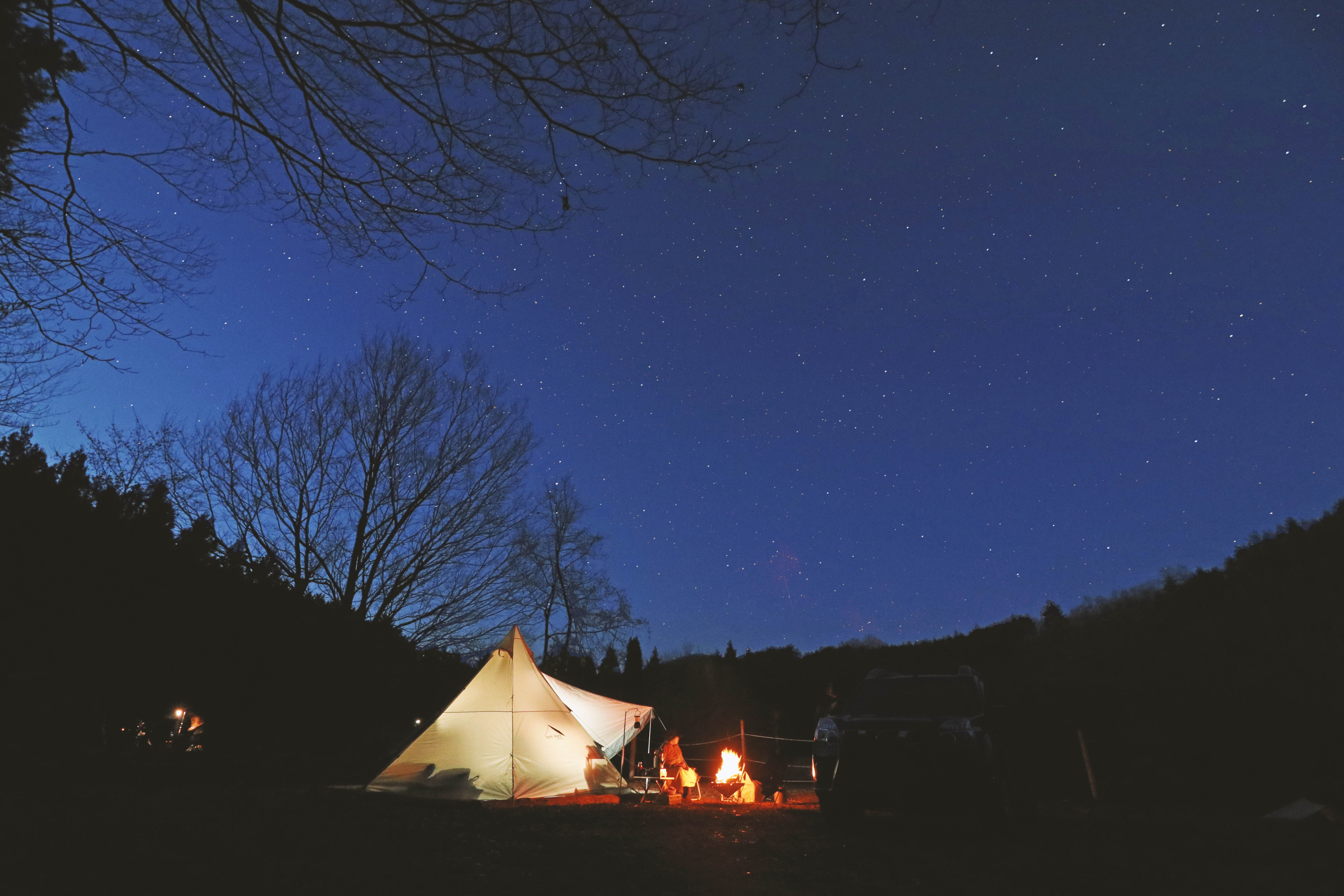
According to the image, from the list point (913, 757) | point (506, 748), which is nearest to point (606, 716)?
point (506, 748)

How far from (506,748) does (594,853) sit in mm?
6433

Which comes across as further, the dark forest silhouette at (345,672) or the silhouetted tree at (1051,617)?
the silhouetted tree at (1051,617)

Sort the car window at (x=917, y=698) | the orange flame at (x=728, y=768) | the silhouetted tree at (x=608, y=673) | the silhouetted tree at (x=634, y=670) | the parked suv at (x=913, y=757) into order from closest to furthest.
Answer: the parked suv at (x=913, y=757)
the car window at (x=917, y=698)
the orange flame at (x=728, y=768)
the silhouetted tree at (x=608, y=673)
the silhouetted tree at (x=634, y=670)

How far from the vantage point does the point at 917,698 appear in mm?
7918

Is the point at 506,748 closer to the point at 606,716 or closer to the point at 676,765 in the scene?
the point at 606,716

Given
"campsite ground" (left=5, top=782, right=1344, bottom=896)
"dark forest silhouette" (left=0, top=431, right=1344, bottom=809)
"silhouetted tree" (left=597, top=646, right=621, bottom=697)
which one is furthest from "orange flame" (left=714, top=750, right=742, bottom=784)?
"silhouetted tree" (left=597, top=646, right=621, bottom=697)

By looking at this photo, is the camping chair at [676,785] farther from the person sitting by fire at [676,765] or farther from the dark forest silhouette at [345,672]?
the dark forest silhouette at [345,672]

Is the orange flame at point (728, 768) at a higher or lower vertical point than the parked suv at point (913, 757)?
lower

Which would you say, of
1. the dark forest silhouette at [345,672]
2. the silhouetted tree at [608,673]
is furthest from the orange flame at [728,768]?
the silhouetted tree at [608,673]

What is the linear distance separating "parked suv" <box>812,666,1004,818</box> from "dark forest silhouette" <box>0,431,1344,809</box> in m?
0.64

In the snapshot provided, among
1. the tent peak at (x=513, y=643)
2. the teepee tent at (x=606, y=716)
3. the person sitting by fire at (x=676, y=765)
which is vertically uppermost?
the tent peak at (x=513, y=643)

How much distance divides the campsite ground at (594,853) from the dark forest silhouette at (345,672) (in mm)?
1594

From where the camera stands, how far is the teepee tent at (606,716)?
1451cm

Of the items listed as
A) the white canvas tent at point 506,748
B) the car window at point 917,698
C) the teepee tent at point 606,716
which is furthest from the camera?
the teepee tent at point 606,716
